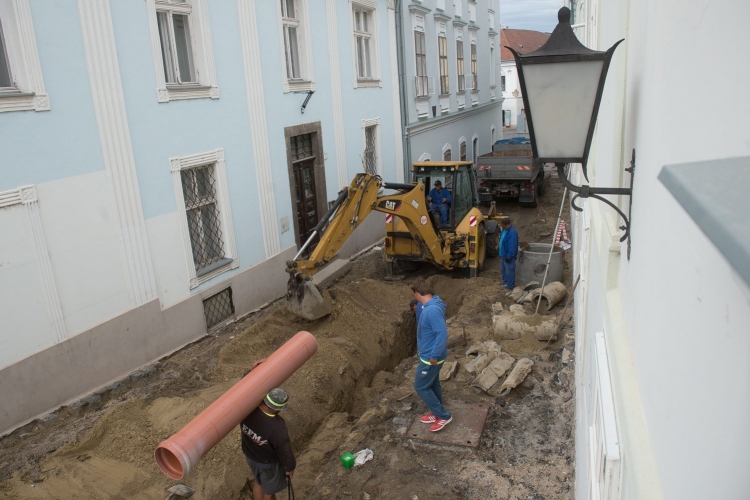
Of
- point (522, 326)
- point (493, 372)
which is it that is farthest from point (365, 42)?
point (493, 372)

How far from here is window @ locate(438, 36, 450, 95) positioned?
67.4ft

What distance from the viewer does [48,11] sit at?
699 cm

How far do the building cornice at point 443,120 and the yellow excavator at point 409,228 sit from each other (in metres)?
4.72

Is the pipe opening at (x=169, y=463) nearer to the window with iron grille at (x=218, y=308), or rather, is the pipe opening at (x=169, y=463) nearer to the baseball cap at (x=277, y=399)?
the baseball cap at (x=277, y=399)

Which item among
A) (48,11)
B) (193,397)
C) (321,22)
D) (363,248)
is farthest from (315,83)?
(193,397)

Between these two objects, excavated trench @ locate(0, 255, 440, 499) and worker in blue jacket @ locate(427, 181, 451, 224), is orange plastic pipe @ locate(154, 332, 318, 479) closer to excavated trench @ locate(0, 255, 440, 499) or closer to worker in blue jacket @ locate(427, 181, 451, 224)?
excavated trench @ locate(0, 255, 440, 499)

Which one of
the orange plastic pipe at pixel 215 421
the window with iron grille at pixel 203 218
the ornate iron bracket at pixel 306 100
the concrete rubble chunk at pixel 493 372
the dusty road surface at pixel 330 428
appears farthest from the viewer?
the ornate iron bracket at pixel 306 100

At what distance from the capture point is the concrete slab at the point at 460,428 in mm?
6332

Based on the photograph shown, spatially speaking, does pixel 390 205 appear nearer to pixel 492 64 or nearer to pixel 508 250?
pixel 508 250

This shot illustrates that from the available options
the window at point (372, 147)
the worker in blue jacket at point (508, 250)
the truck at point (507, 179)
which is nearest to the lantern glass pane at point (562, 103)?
the worker in blue jacket at point (508, 250)

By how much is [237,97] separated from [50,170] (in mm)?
3914

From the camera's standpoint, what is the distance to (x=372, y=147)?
52.0 ft

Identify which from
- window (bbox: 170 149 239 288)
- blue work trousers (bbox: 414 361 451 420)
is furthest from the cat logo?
blue work trousers (bbox: 414 361 451 420)

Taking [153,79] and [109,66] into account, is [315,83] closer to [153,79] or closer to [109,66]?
[153,79]
